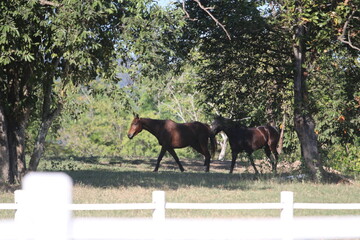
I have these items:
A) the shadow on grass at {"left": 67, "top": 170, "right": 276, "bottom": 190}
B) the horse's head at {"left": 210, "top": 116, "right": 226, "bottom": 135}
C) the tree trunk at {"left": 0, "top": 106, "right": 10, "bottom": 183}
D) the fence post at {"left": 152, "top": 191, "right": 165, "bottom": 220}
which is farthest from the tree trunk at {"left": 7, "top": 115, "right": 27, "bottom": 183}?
the fence post at {"left": 152, "top": 191, "right": 165, "bottom": 220}

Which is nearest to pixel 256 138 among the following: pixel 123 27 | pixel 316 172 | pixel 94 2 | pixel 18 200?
pixel 316 172

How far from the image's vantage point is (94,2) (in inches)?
669

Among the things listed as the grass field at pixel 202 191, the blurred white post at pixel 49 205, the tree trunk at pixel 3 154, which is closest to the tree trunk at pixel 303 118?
the grass field at pixel 202 191

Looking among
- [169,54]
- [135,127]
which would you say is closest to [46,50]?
[169,54]

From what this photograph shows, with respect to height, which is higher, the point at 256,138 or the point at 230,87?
the point at 230,87

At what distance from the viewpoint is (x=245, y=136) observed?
2988cm

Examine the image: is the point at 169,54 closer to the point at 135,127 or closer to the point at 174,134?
→ the point at 135,127

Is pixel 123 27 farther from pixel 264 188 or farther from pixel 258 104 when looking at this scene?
pixel 258 104

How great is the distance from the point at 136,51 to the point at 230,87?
7952 millimetres

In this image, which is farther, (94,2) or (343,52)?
(343,52)

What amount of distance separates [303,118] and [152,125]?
26.6 feet

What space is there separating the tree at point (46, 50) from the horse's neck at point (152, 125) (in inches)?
283

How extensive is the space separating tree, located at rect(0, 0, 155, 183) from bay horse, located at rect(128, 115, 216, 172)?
710cm

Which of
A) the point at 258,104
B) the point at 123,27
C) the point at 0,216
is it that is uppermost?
the point at 123,27
